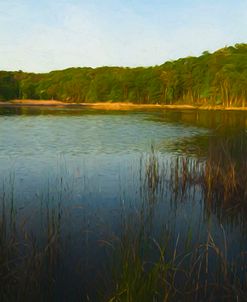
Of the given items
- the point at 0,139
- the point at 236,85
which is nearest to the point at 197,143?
the point at 0,139

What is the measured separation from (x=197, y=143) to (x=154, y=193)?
15105 mm

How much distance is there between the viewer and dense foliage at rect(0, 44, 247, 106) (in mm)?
92688

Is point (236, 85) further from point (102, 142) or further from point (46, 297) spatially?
point (46, 297)

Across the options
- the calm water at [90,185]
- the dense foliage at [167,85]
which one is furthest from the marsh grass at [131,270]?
the dense foliage at [167,85]

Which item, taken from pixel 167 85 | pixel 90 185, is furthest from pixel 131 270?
pixel 167 85

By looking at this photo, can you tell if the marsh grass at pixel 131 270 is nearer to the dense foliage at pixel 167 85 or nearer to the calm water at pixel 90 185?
the calm water at pixel 90 185

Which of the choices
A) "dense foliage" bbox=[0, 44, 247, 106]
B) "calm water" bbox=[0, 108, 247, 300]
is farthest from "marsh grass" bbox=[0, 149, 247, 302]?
"dense foliage" bbox=[0, 44, 247, 106]

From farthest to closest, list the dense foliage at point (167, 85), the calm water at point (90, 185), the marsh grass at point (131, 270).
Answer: the dense foliage at point (167, 85) < the calm water at point (90, 185) < the marsh grass at point (131, 270)

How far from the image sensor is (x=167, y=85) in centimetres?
10850

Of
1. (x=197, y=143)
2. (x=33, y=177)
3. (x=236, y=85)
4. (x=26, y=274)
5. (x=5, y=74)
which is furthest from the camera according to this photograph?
(x=5, y=74)

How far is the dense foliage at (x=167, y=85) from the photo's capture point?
9269 centimetres

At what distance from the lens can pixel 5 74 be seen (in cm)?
12875

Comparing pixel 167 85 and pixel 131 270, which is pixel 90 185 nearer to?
pixel 131 270

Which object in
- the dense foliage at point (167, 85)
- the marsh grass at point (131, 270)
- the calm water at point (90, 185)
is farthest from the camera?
the dense foliage at point (167, 85)
